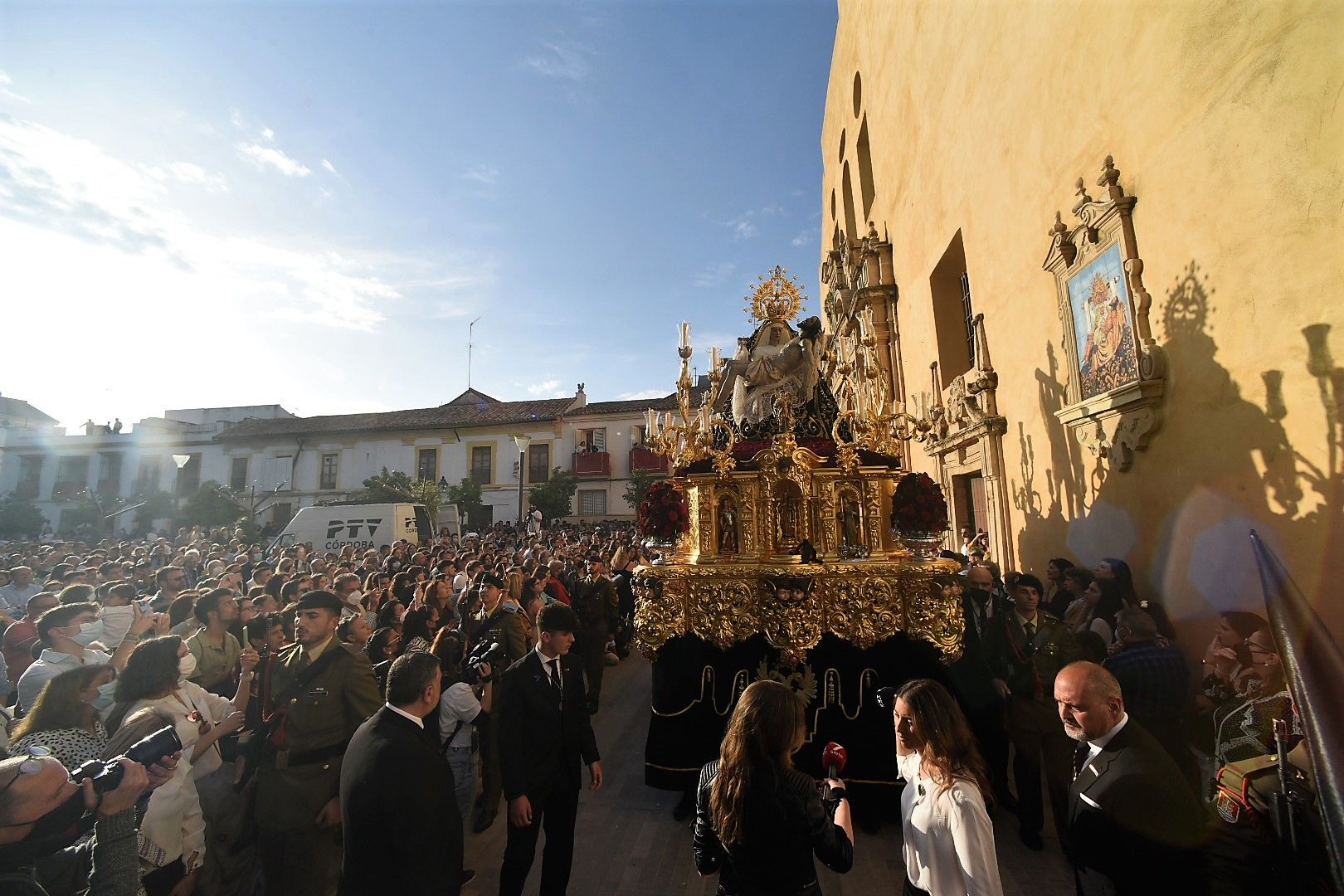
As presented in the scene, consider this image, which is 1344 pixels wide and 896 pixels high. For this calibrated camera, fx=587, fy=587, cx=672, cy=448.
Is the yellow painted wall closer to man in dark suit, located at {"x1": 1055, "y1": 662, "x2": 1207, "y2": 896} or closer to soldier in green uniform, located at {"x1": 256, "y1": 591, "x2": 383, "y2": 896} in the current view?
A: man in dark suit, located at {"x1": 1055, "y1": 662, "x2": 1207, "y2": 896}

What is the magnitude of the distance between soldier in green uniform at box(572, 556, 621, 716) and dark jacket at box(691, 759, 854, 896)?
4821 mm

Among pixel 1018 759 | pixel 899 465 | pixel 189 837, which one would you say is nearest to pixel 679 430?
pixel 899 465

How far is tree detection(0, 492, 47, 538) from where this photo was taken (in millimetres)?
28984

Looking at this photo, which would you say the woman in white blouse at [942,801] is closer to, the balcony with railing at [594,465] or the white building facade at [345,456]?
the white building facade at [345,456]

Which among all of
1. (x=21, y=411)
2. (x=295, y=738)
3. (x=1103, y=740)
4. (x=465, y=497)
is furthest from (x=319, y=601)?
(x=21, y=411)

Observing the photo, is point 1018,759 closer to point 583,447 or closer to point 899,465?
point 899,465

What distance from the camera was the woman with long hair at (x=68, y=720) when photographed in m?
2.33

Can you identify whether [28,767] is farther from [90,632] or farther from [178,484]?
[178,484]

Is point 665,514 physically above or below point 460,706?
above

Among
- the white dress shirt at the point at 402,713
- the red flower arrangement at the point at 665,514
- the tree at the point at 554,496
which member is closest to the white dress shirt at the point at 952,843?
the white dress shirt at the point at 402,713

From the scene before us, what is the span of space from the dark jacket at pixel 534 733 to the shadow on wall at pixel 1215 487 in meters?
4.56

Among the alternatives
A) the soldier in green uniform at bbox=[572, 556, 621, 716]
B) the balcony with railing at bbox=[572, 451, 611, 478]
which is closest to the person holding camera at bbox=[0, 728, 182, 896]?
the soldier in green uniform at bbox=[572, 556, 621, 716]

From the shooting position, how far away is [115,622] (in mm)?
5340

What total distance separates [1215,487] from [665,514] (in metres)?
4.37
